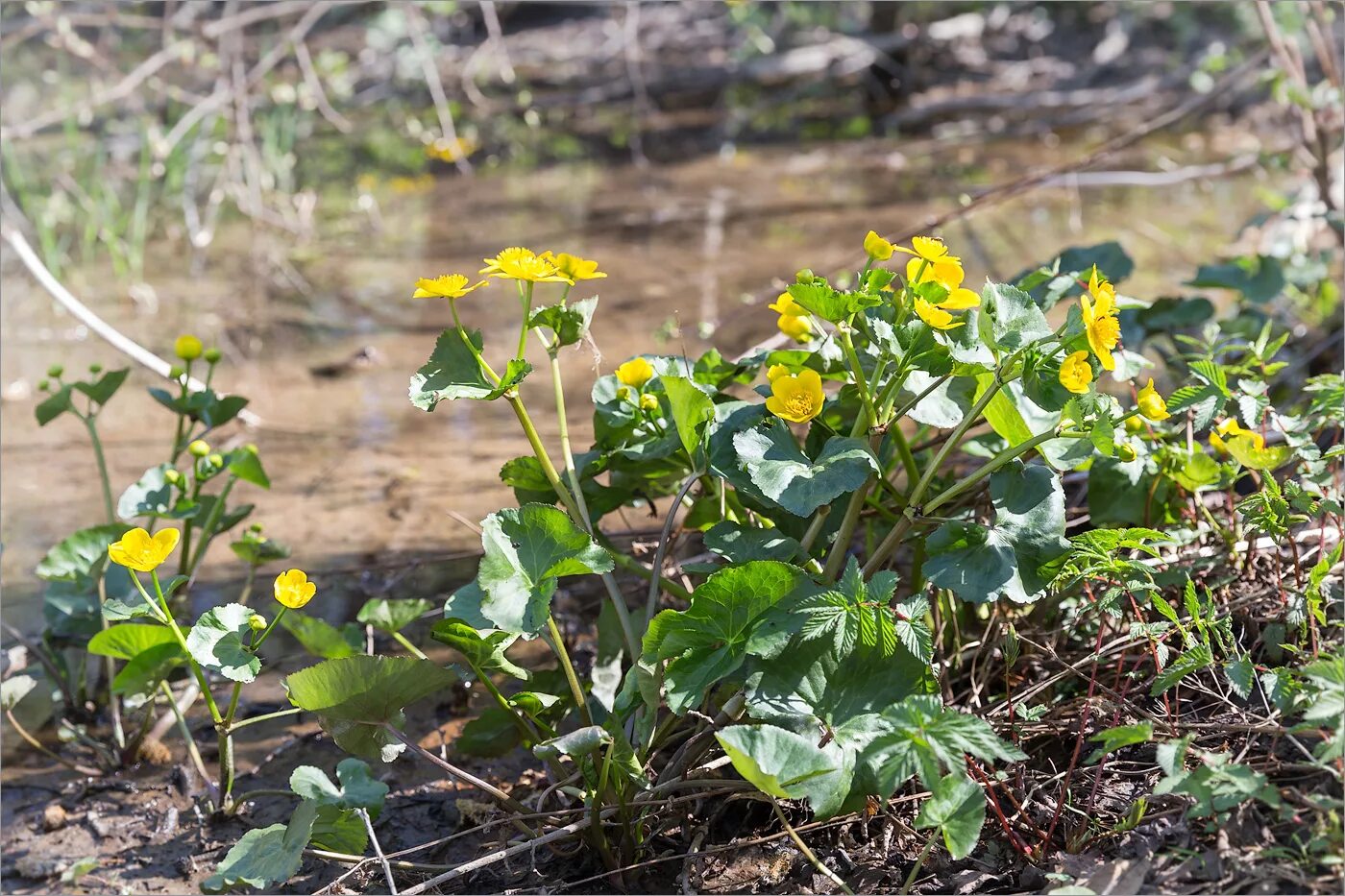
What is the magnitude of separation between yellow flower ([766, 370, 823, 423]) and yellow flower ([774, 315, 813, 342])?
0.19 metres

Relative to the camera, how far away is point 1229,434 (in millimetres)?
1620

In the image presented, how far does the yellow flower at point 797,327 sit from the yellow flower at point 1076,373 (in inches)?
16.6

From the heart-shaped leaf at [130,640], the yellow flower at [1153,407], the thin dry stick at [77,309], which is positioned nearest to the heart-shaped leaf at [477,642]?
the heart-shaped leaf at [130,640]

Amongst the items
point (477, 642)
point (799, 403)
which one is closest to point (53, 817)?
point (477, 642)

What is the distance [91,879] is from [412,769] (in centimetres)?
48

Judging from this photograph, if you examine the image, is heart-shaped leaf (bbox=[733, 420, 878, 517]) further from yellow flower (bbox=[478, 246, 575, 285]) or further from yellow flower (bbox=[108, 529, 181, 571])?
yellow flower (bbox=[108, 529, 181, 571])

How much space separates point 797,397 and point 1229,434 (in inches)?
24.3

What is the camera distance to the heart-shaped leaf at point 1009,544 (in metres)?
1.42

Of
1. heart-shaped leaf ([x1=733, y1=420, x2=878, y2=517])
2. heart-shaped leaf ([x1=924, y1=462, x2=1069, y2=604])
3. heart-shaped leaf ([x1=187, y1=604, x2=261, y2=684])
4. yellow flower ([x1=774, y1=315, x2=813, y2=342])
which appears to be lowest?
heart-shaped leaf ([x1=187, y1=604, x2=261, y2=684])

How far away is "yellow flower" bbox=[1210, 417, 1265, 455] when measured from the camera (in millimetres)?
1577

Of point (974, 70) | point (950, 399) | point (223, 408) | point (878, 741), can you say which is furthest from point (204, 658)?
point (974, 70)

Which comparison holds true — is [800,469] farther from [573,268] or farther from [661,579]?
[573,268]

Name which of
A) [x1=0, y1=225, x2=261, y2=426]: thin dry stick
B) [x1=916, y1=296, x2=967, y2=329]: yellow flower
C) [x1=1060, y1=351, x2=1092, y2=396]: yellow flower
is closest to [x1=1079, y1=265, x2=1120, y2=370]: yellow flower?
[x1=1060, y1=351, x2=1092, y2=396]: yellow flower

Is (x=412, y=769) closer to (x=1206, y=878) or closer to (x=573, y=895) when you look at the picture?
(x=573, y=895)
